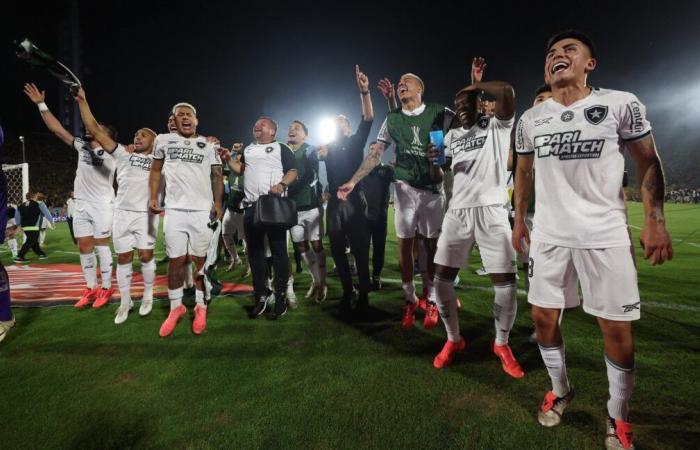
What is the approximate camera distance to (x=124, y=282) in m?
4.31

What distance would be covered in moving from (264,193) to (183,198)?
89 centimetres

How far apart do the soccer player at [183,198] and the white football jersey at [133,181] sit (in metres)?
0.47

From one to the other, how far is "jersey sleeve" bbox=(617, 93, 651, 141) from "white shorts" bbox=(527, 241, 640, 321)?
0.60 metres

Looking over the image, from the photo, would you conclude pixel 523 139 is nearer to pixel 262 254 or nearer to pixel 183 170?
pixel 262 254

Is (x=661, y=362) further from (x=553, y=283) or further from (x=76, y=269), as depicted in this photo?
(x=76, y=269)

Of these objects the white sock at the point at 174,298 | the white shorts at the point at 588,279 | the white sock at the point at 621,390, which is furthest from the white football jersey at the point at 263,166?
the white sock at the point at 621,390

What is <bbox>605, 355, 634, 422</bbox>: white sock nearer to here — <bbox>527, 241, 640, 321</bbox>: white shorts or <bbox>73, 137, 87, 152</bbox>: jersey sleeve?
<bbox>527, 241, 640, 321</bbox>: white shorts

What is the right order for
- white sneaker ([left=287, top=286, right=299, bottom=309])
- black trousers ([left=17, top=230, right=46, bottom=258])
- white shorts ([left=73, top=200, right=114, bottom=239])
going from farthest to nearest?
black trousers ([left=17, top=230, right=46, bottom=258])
white shorts ([left=73, top=200, right=114, bottom=239])
white sneaker ([left=287, top=286, right=299, bottom=309])

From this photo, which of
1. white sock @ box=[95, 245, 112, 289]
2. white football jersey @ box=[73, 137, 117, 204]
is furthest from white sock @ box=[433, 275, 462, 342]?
white football jersey @ box=[73, 137, 117, 204]

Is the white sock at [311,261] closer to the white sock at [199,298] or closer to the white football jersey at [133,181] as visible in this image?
the white sock at [199,298]

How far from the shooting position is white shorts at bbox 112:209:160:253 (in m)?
4.40

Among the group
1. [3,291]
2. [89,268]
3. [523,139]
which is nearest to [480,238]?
[523,139]

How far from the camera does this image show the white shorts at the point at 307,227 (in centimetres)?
515

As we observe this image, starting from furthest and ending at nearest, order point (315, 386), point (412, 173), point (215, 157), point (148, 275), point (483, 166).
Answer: point (148, 275)
point (215, 157)
point (412, 173)
point (483, 166)
point (315, 386)
